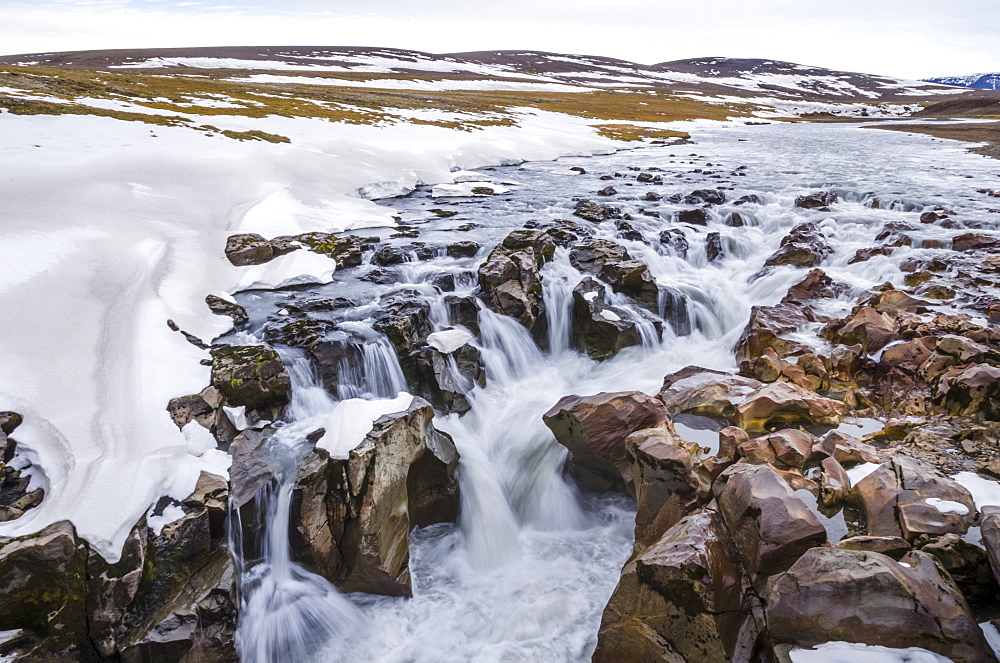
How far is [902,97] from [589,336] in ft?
517

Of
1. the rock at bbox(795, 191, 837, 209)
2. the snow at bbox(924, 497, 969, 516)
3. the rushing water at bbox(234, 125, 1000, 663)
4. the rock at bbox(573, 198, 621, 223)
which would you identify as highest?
the rock at bbox(795, 191, 837, 209)

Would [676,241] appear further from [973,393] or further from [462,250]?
[973,393]

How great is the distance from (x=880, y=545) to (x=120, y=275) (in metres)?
10.1

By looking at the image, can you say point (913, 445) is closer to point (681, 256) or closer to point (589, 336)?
point (589, 336)

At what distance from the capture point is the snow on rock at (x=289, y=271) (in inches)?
413

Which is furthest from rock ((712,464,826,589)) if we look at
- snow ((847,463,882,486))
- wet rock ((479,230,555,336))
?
wet rock ((479,230,555,336))

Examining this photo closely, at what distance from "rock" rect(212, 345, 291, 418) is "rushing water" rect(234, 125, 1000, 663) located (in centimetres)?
33

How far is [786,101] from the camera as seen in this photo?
106812 mm

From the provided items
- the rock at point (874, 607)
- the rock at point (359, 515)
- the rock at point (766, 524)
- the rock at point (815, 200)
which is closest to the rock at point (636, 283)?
the rock at point (359, 515)

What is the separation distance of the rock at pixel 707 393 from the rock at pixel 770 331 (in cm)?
161

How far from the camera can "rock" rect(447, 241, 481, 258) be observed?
13.2 m

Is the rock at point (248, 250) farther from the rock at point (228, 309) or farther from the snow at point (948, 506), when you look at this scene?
the snow at point (948, 506)

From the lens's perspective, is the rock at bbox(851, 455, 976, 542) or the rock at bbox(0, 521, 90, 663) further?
the rock at bbox(851, 455, 976, 542)

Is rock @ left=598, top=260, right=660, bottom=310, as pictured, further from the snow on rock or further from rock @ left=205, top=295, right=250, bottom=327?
rock @ left=205, top=295, right=250, bottom=327
